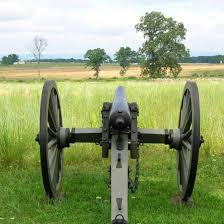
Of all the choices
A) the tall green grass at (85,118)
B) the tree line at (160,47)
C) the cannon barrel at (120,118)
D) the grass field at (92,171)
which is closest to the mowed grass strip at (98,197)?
the grass field at (92,171)

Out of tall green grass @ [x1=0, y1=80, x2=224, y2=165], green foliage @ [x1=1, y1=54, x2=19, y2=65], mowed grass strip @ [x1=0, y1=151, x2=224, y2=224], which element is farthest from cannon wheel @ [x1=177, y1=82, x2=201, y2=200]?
green foliage @ [x1=1, y1=54, x2=19, y2=65]

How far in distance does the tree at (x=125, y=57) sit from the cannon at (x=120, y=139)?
10377 cm

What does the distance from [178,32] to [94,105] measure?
61482 millimetres

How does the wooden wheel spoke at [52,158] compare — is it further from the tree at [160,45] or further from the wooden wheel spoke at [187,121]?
the tree at [160,45]

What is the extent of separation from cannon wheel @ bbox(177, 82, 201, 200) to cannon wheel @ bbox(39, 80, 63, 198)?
4.38 feet

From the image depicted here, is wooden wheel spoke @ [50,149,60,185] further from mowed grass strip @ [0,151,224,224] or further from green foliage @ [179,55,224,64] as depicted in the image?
green foliage @ [179,55,224,64]

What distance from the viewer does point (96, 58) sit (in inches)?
4225

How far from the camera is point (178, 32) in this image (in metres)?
70.5

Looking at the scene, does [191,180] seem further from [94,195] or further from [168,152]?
[168,152]

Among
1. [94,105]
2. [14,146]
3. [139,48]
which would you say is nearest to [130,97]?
[94,105]

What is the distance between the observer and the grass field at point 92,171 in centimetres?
546

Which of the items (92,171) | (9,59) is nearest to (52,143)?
(92,171)

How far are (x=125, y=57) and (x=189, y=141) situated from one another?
108 metres

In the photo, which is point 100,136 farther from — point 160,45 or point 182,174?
point 160,45
